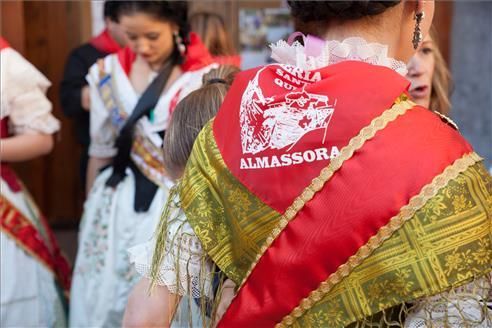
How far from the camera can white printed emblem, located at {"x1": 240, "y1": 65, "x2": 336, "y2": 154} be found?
142cm

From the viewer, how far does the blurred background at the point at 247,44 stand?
4715 mm

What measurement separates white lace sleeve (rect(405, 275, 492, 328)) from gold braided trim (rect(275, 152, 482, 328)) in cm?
13

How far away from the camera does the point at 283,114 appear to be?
1.45 meters

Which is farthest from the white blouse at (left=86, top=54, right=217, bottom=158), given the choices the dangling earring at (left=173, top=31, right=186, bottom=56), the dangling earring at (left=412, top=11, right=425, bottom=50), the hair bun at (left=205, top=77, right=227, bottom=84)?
the dangling earring at (left=412, top=11, right=425, bottom=50)

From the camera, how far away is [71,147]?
17.3ft

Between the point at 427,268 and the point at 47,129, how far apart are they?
2174 millimetres

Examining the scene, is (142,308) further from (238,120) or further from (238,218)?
(238,120)

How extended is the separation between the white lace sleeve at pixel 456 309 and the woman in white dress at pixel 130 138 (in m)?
1.75

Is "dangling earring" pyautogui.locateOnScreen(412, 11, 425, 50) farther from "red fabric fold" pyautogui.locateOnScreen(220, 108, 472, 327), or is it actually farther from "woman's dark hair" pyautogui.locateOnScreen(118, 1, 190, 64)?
"woman's dark hair" pyautogui.locateOnScreen(118, 1, 190, 64)

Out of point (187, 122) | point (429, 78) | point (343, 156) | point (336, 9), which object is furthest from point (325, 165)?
point (429, 78)

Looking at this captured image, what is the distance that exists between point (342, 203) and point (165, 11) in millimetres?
1941

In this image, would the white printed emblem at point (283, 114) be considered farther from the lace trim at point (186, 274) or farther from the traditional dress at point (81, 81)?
the traditional dress at point (81, 81)

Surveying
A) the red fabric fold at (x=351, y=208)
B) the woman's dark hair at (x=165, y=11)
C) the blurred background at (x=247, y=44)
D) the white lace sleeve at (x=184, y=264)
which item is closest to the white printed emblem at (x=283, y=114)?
the red fabric fold at (x=351, y=208)

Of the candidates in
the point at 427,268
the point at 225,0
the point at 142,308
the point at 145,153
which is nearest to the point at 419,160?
the point at 427,268
